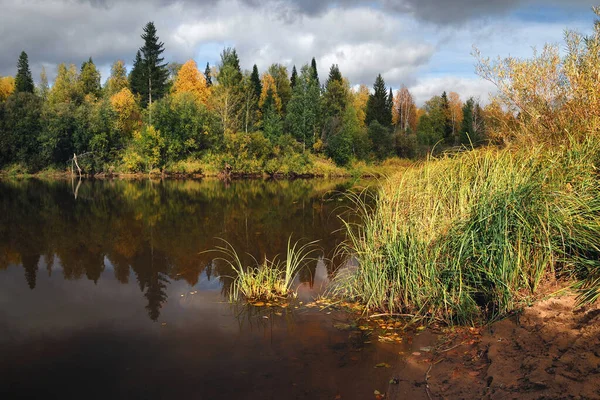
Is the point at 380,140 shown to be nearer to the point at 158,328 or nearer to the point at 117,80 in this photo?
the point at 117,80

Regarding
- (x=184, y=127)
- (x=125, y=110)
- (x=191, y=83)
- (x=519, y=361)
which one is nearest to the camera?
(x=519, y=361)

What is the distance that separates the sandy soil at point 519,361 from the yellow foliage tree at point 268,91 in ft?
190

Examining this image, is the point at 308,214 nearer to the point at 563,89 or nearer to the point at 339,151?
the point at 563,89

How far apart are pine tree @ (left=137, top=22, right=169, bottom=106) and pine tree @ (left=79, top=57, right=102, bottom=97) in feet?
39.5

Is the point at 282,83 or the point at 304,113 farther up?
the point at 282,83

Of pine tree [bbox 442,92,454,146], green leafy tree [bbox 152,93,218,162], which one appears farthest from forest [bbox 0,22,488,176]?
pine tree [bbox 442,92,454,146]

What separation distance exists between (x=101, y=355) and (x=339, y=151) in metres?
49.2

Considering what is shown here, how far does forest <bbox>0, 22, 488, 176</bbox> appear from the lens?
47906 mm

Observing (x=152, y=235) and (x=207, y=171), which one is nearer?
(x=152, y=235)

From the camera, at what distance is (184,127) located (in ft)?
159

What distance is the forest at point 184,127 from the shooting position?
4791 cm

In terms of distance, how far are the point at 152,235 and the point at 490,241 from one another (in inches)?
472

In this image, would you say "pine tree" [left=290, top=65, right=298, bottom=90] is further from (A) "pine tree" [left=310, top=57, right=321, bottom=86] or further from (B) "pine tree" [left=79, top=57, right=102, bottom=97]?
(B) "pine tree" [left=79, top=57, right=102, bottom=97]

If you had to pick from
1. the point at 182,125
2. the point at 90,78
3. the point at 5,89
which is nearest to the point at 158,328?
the point at 182,125
